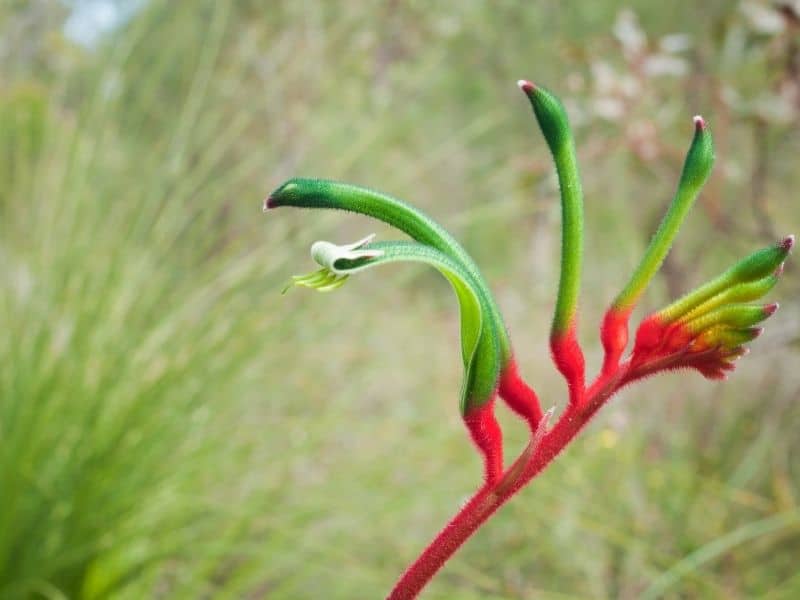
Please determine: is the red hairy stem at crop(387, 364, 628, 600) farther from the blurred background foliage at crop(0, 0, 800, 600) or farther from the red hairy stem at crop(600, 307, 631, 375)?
the blurred background foliage at crop(0, 0, 800, 600)

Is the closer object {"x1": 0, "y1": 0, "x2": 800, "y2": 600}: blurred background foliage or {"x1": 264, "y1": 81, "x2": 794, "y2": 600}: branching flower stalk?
{"x1": 264, "y1": 81, "x2": 794, "y2": 600}: branching flower stalk

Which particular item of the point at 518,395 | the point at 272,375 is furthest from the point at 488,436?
the point at 272,375

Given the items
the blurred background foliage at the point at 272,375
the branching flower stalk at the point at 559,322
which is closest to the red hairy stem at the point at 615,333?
the branching flower stalk at the point at 559,322

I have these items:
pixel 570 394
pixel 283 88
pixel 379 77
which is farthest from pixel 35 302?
pixel 379 77

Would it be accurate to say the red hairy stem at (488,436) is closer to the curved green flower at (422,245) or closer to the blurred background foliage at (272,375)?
the curved green flower at (422,245)

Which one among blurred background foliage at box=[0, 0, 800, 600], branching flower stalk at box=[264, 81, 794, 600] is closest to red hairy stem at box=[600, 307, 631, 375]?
branching flower stalk at box=[264, 81, 794, 600]

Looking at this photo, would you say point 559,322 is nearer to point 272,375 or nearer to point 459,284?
point 459,284

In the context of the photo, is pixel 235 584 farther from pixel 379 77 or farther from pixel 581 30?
pixel 581 30
